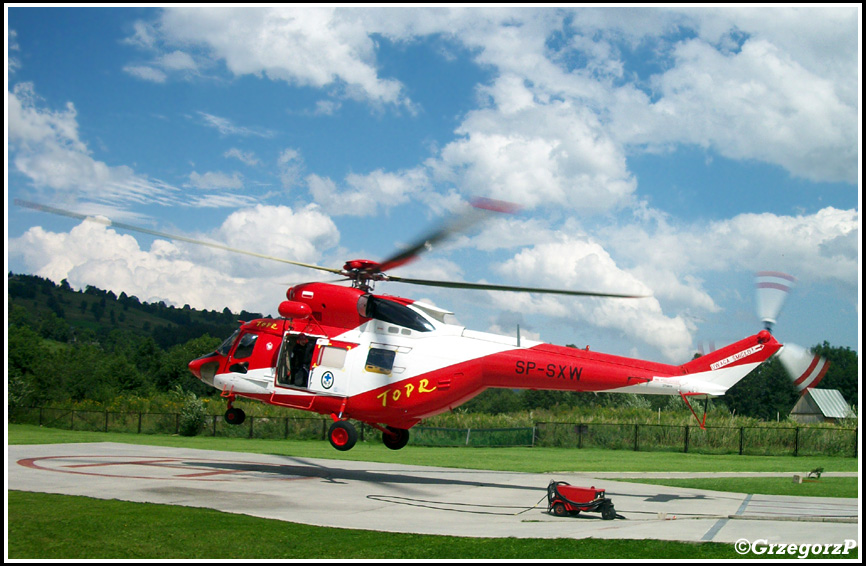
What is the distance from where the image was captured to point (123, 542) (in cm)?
1101

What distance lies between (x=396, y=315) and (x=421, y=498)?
15.4ft

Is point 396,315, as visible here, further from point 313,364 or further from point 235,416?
point 235,416

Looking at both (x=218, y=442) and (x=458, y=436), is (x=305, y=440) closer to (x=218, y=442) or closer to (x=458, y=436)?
(x=218, y=442)

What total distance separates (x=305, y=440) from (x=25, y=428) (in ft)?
58.2

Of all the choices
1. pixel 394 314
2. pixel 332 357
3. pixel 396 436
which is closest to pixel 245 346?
pixel 332 357

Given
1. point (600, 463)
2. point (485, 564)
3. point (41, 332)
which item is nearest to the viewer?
point (485, 564)

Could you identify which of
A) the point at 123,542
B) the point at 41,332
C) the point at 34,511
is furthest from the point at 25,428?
the point at 41,332

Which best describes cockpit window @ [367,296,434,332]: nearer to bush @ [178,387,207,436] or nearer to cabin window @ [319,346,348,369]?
cabin window @ [319,346,348,369]

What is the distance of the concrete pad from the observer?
12227 millimetres

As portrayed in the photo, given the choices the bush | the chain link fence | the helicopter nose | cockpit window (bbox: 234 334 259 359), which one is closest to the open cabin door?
cockpit window (bbox: 234 334 259 359)

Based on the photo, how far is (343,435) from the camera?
17.7 meters

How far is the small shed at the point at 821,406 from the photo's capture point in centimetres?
5938

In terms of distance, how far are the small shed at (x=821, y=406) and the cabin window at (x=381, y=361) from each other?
43.4 meters

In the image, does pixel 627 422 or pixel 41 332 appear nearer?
pixel 627 422
